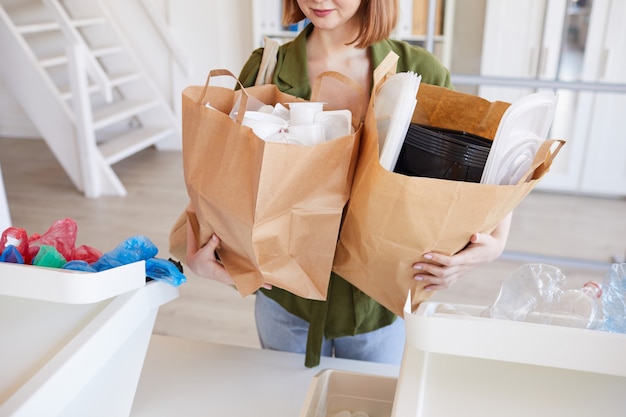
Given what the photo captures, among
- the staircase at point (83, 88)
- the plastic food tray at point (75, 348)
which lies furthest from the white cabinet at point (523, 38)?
the plastic food tray at point (75, 348)

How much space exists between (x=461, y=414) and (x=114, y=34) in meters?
4.51

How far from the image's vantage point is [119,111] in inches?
168

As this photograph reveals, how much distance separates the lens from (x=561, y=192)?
3.99 meters

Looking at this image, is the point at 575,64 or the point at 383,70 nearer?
the point at 383,70

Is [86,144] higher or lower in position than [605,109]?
lower

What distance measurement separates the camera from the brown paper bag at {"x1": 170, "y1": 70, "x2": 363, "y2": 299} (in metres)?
0.82

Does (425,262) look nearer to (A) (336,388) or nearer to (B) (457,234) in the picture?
(B) (457,234)

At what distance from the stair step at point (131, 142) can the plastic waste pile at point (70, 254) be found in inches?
122

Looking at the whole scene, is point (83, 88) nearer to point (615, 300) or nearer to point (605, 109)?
point (605, 109)

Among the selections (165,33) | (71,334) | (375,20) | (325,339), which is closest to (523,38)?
(165,33)

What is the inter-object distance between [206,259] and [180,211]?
2.65 m

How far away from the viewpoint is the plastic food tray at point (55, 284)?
74cm

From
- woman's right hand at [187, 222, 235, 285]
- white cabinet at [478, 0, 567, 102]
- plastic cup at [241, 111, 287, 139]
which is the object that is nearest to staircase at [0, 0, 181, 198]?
white cabinet at [478, 0, 567, 102]

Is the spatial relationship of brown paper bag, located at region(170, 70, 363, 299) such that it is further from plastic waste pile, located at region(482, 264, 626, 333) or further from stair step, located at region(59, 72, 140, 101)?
stair step, located at region(59, 72, 140, 101)
